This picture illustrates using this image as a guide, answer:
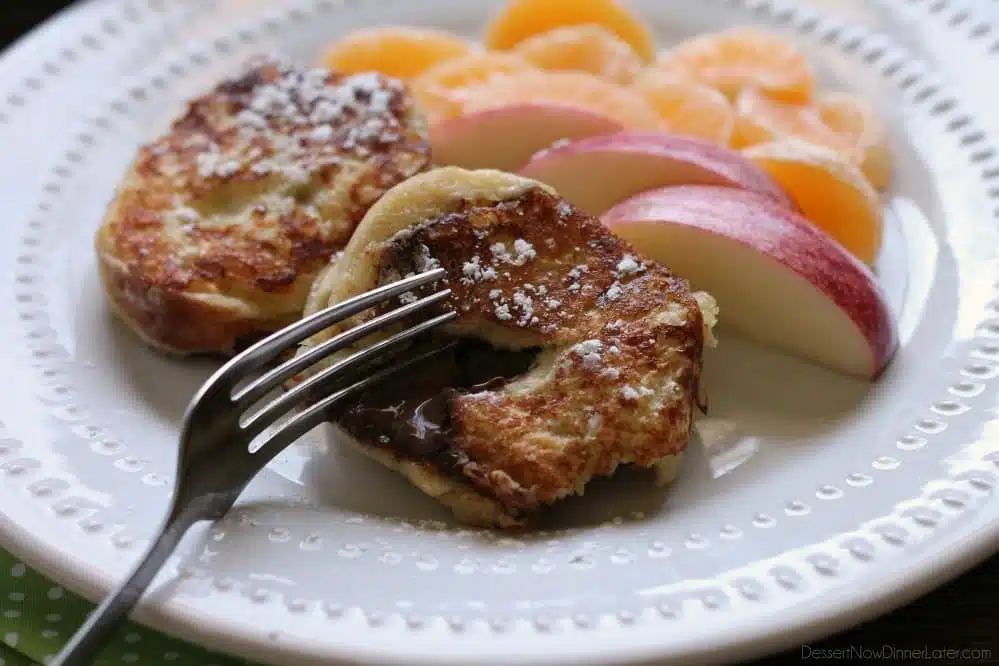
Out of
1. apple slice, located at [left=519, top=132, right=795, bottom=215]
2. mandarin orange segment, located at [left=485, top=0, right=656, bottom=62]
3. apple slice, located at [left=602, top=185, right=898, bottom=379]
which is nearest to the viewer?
apple slice, located at [left=602, top=185, right=898, bottom=379]

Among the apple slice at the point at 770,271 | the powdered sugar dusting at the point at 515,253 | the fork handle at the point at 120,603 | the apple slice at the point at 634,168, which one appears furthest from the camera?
the apple slice at the point at 634,168

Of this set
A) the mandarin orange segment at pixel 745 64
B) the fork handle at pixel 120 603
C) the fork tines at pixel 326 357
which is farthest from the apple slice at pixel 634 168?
the fork handle at pixel 120 603

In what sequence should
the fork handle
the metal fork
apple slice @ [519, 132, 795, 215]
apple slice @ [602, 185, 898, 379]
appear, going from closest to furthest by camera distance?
1. the fork handle
2. the metal fork
3. apple slice @ [602, 185, 898, 379]
4. apple slice @ [519, 132, 795, 215]

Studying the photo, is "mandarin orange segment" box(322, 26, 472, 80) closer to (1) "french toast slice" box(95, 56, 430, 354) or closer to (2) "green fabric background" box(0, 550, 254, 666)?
(1) "french toast slice" box(95, 56, 430, 354)

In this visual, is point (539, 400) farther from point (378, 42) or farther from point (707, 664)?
point (378, 42)

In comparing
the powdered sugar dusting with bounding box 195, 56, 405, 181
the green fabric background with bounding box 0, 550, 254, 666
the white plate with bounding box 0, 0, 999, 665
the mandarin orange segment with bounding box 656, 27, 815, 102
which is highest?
the mandarin orange segment with bounding box 656, 27, 815, 102

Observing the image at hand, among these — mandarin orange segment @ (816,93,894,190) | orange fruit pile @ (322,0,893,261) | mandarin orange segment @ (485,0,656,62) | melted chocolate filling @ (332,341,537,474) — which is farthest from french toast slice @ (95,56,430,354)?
mandarin orange segment @ (816,93,894,190)

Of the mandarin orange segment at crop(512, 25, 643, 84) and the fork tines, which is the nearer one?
the fork tines

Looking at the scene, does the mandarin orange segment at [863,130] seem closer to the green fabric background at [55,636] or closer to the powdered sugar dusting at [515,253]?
the powdered sugar dusting at [515,253]
